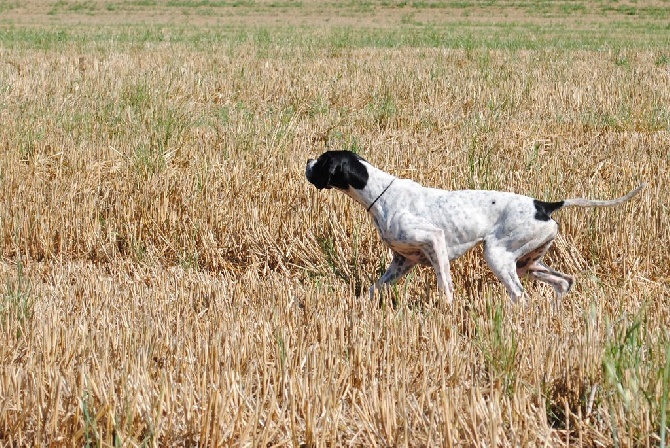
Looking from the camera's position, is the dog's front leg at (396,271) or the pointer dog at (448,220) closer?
the pointer dog at (448,220)

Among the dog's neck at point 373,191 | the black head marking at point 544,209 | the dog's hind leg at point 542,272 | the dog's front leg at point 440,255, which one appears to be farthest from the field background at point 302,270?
the dog's neck at point 373,191

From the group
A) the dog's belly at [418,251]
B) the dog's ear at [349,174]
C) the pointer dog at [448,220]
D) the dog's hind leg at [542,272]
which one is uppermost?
the dog's ear at [349,174]

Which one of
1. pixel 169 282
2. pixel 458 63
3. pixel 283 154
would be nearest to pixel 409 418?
pixel 169 282

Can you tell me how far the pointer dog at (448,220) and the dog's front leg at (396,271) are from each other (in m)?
0.02

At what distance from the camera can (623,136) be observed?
8.66 meters

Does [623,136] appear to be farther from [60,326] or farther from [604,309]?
[60,326]

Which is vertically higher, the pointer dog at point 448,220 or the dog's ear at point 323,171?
the dog's ear at point 323,171

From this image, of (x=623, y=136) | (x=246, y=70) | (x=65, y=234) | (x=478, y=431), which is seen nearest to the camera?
(x=478, y=431)

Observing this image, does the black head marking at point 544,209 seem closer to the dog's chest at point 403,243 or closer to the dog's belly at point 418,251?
the dog's belly at point 418,251

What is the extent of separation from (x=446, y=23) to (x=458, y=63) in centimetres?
2296

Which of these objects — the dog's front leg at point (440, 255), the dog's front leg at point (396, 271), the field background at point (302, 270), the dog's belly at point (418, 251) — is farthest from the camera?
the dog's front leg at point (396, 271)

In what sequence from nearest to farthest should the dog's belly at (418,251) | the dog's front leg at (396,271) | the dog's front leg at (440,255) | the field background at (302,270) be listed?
the field background at (302,270)
the dog's front leg at (440,255)
the dog's belly at (418,251)
the dog's front leg at (396,271)

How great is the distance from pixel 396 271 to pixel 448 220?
0.47 m

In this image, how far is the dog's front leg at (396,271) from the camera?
5.01m
